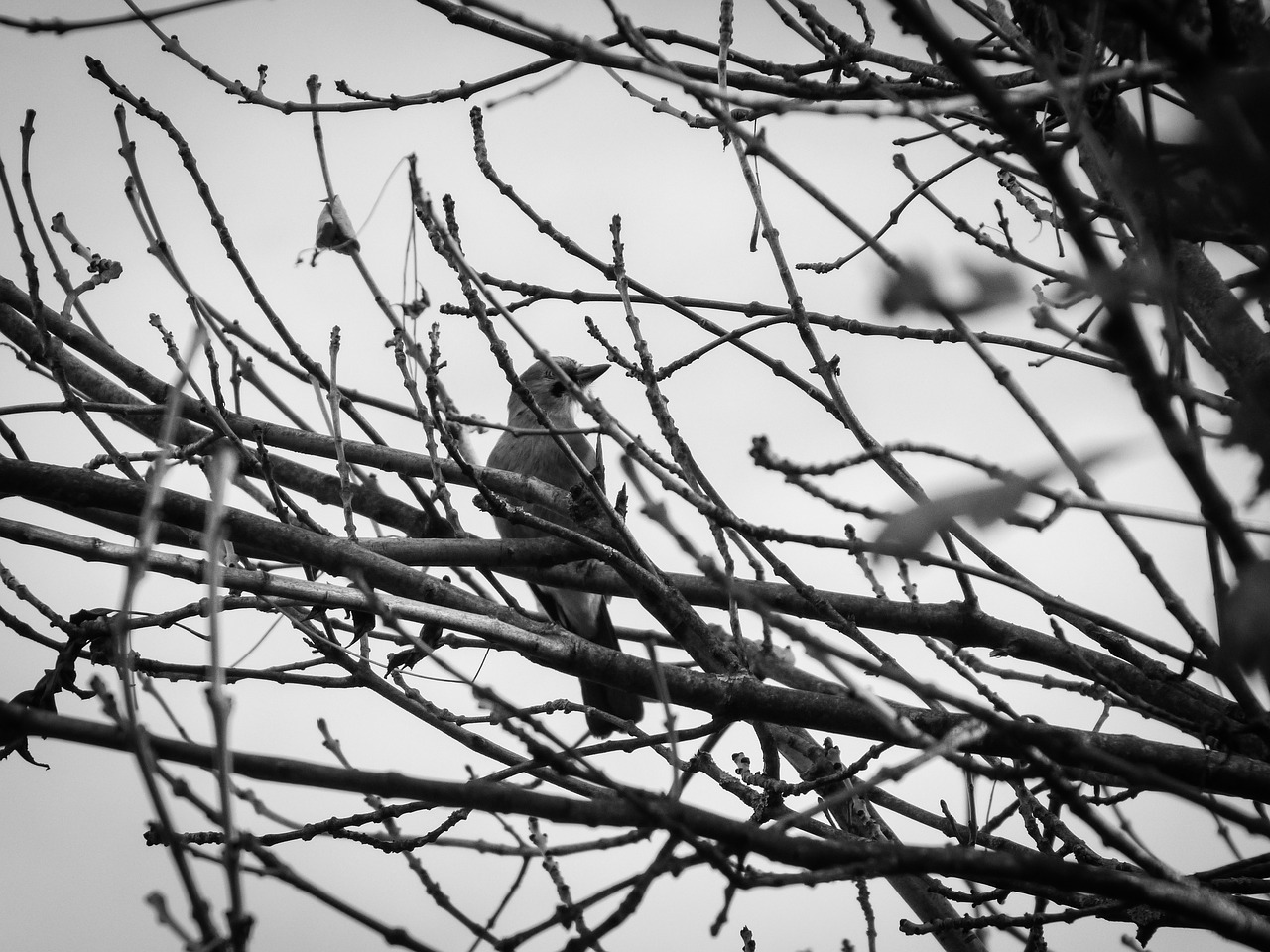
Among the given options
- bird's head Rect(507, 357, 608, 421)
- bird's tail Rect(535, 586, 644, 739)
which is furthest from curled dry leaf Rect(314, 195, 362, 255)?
bird's head Rect(507, 357, 608, 421)

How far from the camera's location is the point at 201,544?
3.19 meters

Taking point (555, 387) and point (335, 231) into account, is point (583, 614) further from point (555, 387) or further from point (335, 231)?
point (335, 231)

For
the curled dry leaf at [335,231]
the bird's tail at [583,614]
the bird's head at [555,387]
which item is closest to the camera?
the curled dry leaf at [335,231]

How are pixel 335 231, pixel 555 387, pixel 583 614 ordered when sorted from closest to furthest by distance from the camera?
pixel 335 231 → pixel 583 614 → pixel 555 387

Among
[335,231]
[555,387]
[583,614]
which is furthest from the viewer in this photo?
[555,387]

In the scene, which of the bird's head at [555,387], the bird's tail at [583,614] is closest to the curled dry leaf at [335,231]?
the bird's tail at [583,614]

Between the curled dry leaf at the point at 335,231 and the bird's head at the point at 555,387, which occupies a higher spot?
the bird's head at the point at 555,387

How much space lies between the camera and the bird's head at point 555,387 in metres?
7.38

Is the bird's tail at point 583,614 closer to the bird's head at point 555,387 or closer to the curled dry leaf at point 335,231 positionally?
the bird's head at point 555,387

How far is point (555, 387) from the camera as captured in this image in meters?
7.41

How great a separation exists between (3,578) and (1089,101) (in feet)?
11.1

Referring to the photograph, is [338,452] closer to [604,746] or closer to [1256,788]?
[604,746]

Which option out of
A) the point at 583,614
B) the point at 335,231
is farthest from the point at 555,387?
the point at 335,231

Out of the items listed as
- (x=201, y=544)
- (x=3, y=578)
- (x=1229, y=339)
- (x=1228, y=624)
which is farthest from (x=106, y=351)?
(x=1228, y=624)
